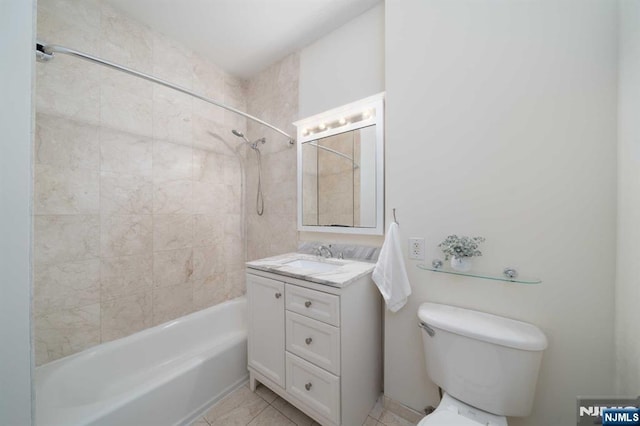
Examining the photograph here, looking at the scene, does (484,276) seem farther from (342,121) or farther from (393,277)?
(342,121)

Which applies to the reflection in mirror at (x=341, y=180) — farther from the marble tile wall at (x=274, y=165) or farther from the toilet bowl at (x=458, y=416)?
the toilet bowl at (x=458, y=416)

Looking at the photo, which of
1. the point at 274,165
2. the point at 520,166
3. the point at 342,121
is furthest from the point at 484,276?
the point at 274,165

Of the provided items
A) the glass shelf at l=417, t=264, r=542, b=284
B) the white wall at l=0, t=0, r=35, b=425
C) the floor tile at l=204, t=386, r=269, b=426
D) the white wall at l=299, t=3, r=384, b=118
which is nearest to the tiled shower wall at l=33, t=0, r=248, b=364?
the floor tile at l=204, t=386, r=269, b=426

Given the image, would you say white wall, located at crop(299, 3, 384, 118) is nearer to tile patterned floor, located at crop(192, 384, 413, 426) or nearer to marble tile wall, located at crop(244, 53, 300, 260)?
marble tile wall, located at crop(244, 53, 300, 260)

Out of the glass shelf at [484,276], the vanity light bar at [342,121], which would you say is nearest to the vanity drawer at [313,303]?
the glass shelf at [484,276]

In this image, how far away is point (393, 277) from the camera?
1242 mm

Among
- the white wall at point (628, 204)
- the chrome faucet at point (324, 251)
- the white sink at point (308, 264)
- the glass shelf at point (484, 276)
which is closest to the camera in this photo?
the white wall at point (628, 204)

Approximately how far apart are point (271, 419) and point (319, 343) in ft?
2.16

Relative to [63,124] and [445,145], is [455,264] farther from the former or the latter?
[63,124]

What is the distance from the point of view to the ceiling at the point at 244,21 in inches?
60.2

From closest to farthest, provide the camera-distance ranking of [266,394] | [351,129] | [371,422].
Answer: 1. [371,422]
2. [266,394]
3. [351,129]

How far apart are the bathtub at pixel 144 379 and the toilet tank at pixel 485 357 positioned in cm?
134

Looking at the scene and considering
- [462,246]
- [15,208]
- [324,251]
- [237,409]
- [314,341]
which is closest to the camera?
[15,208]

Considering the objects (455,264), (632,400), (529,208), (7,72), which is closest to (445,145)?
(529,208)
